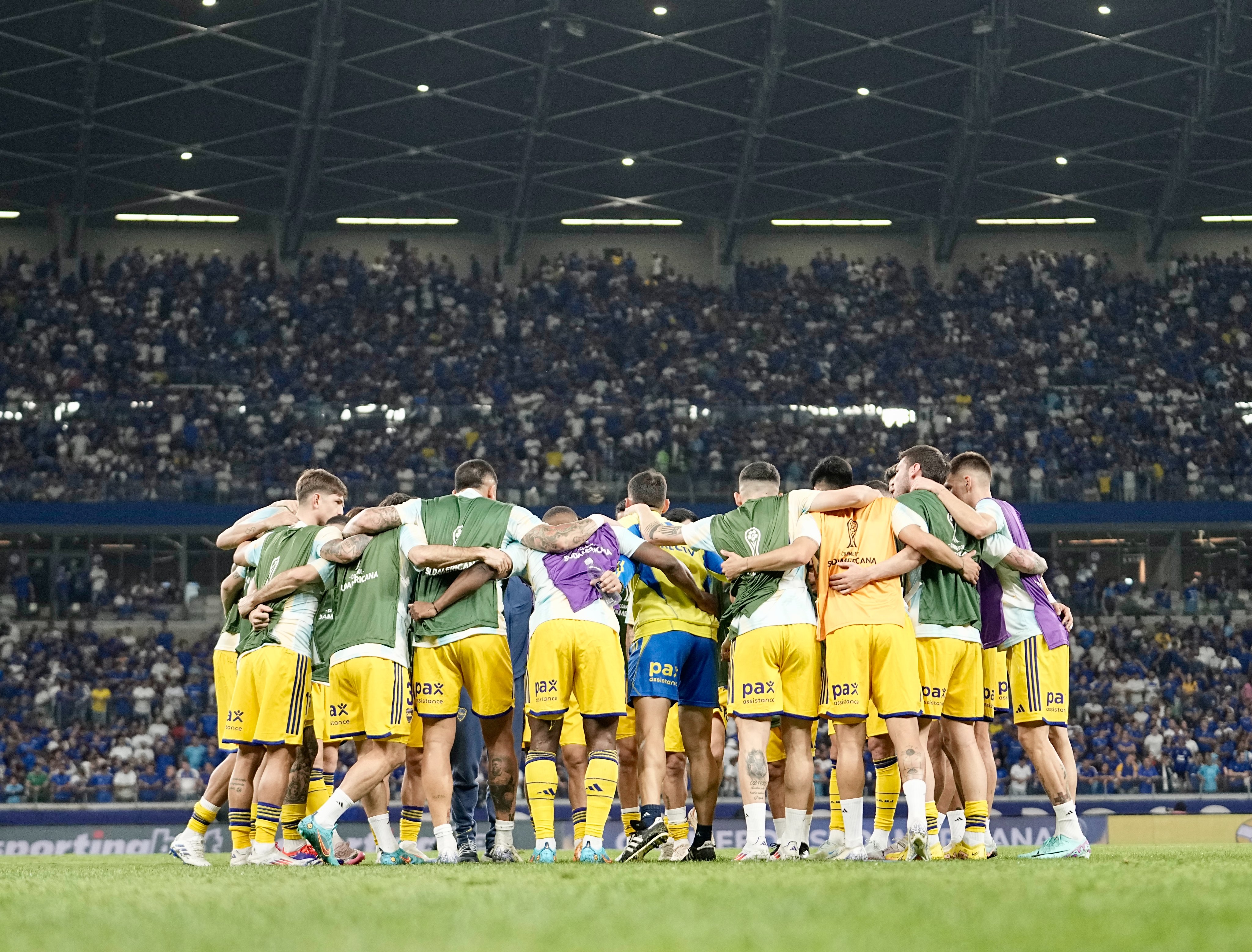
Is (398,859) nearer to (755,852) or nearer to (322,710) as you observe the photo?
(322,710)

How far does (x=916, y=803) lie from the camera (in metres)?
8.85

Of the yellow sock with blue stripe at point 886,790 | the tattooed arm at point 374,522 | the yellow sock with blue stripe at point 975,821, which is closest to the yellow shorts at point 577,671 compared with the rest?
the tattooed arm at point 374,522

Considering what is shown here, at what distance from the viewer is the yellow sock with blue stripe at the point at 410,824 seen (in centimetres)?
1067

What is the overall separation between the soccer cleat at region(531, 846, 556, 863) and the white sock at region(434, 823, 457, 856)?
1.76 feet

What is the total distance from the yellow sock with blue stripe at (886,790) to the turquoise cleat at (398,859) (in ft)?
10.2

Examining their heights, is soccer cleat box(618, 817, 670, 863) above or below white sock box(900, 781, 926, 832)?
below

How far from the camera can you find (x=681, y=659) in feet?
32.8

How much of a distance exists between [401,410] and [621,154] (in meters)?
10.4

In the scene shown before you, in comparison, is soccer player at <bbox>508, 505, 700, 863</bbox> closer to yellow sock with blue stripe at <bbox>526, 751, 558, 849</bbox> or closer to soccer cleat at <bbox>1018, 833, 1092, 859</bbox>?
yellow sock with blue stripe at <bbox>526, 751, 558, 849</bbox>

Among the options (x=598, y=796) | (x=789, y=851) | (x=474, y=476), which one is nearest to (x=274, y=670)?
(x=474, y=476)

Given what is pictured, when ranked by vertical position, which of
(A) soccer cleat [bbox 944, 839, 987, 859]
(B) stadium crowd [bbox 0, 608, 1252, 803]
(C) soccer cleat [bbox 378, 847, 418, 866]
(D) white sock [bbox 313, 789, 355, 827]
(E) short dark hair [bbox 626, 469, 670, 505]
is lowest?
(B) stadium crowd [bbox 0, 608, 1252, 803]

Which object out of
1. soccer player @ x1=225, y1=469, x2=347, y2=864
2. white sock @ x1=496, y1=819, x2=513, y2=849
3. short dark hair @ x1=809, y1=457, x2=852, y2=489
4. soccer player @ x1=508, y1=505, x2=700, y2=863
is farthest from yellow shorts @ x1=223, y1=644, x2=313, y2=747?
short dark hair @ x1=809, y1=457, x2=852, y2=489

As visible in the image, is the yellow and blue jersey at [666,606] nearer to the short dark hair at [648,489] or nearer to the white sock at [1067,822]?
the short dark hair at [648,489]

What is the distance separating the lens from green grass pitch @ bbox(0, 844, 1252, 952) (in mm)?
4617
